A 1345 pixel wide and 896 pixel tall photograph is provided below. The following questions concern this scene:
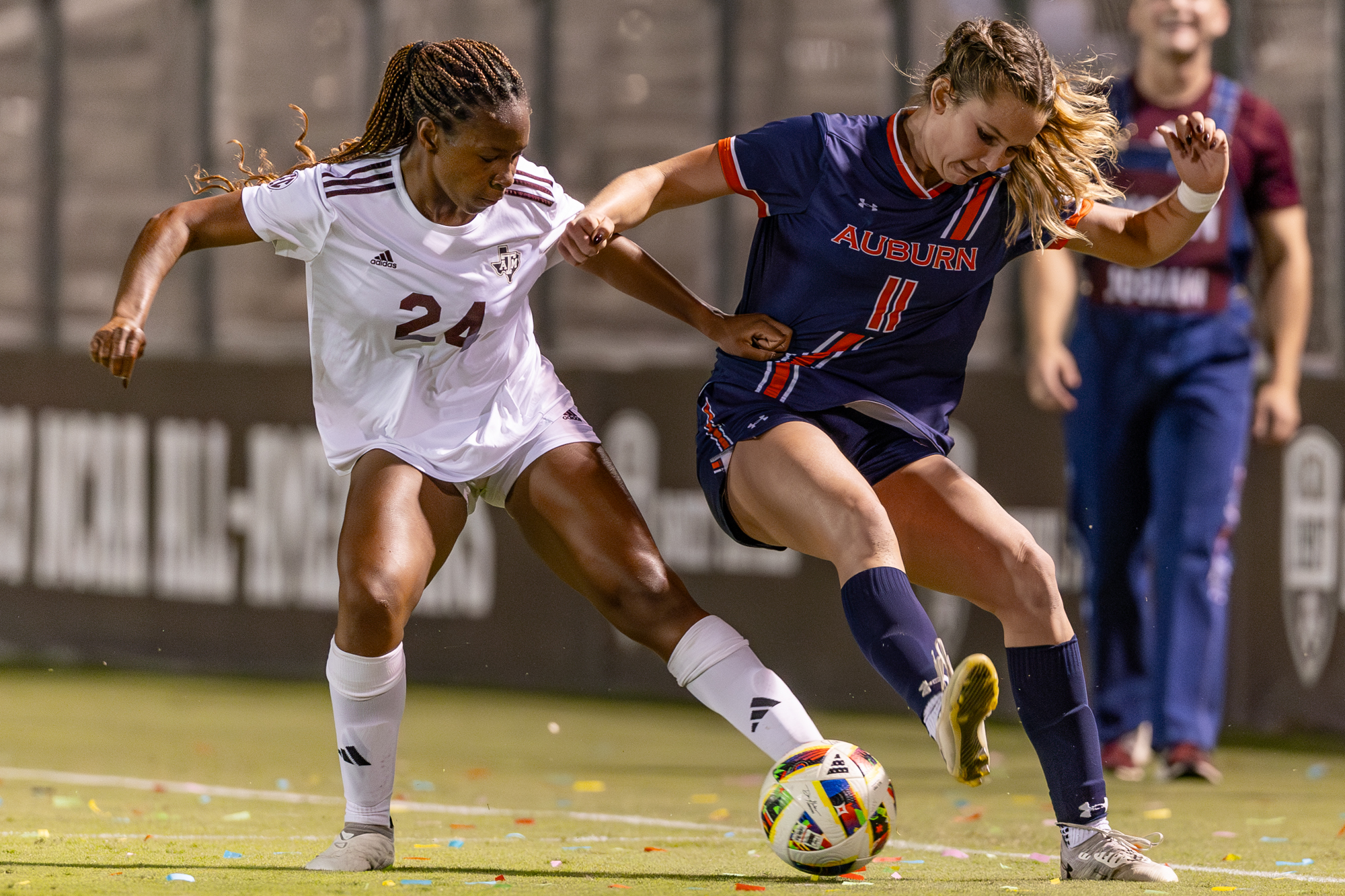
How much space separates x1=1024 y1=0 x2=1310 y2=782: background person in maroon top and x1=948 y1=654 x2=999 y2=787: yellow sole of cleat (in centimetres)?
335

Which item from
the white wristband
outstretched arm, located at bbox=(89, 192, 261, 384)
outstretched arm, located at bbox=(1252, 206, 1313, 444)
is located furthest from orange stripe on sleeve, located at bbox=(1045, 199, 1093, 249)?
outstretched arm, located at bbox=(1252, 206, 1313, 444)

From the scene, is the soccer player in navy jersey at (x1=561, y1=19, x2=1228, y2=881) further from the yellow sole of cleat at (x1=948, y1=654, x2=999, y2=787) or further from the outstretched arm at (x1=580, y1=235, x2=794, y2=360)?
the yellow sole of cleat at (x1=948, y1=654, x2=999, y2=787)

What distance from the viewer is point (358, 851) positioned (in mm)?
4383

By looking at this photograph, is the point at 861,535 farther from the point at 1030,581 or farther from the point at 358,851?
the point at 358,851

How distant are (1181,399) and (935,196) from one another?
3010 mm

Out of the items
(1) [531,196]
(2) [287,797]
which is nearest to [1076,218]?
(1) [531,196]

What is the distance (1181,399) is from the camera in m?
7.12

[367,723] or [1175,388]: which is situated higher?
[1175,388]

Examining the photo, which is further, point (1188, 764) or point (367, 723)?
point (1188, 764)

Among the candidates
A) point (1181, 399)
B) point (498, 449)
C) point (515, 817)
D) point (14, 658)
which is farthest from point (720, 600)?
point (498, 449)

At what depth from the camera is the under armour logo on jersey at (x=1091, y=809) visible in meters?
4.23

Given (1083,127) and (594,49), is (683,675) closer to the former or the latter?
(1083,127)

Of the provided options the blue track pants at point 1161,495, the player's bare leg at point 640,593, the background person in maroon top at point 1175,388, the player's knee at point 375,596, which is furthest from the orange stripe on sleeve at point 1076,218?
the blue track pants at point 1161,495

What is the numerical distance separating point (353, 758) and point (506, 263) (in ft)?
3.99
